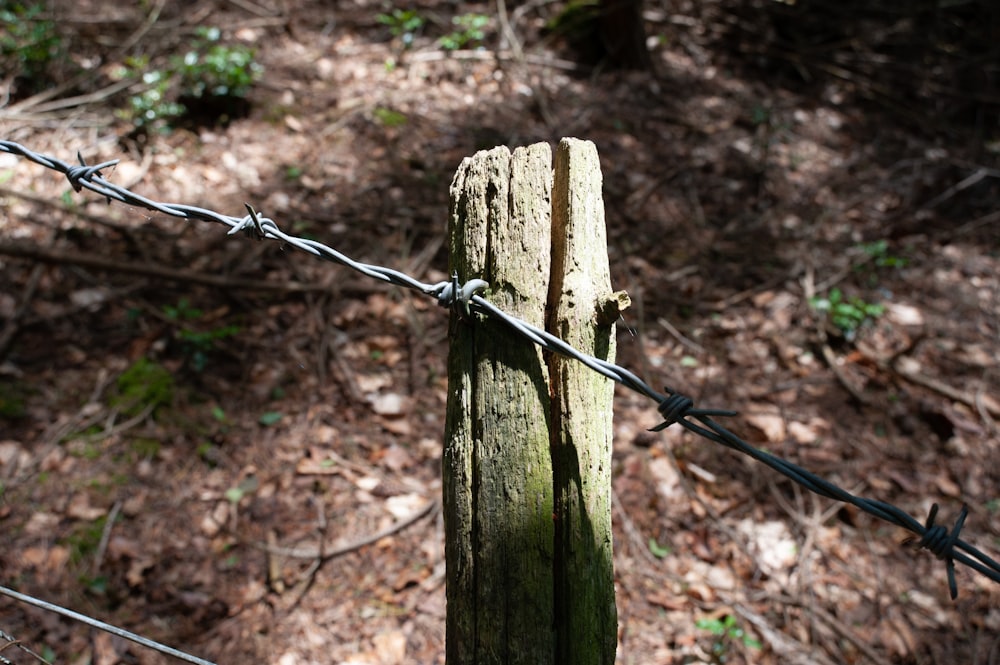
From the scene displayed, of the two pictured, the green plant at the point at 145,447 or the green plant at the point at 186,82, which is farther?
the green plant at the point at 186,82

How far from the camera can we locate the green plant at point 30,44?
5086 millimetres

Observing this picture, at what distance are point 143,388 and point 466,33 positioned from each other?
4604 millimetres

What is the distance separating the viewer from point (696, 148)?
557 centimetres

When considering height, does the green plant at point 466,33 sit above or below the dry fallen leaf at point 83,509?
above

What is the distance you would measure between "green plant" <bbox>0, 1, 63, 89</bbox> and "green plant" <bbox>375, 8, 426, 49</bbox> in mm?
2781

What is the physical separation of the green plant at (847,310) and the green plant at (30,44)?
6006 mm

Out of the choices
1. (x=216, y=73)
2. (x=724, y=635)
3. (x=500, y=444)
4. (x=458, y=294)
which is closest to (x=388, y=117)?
(x=216, y=73)

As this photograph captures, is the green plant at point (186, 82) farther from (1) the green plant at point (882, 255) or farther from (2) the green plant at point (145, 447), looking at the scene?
(1) the green plant at point (882, 255)

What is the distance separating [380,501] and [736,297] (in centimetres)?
→ 267

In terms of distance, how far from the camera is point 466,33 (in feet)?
20.8

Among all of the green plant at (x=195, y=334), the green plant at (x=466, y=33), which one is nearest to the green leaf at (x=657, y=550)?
the green plant at (x=195, y=334)

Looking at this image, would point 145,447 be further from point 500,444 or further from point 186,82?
point 186,82

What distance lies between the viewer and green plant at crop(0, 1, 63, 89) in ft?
16.7

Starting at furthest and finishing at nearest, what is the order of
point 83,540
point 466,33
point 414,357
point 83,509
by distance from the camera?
1. point 466,33
2. point 414,357
3. point 83,509
4. point 83,540
